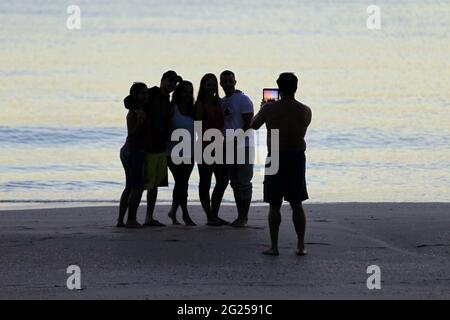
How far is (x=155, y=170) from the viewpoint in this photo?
12.7 metres

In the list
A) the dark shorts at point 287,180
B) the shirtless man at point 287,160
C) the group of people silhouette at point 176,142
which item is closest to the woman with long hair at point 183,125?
the group of people silhouette at point 176,142

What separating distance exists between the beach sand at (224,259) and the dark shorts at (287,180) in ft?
1.60

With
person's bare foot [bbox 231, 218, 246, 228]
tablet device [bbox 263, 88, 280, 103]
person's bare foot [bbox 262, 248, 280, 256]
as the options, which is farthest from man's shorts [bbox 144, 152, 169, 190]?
person's bare foot [bbox 262, 248, 280, 256]

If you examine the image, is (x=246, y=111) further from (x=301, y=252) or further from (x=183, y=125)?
(x=301, y=252)

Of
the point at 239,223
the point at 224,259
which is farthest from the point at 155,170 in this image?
the point at 224,259

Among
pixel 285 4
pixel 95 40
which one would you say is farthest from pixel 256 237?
pixel 285 4

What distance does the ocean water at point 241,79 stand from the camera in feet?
63.4

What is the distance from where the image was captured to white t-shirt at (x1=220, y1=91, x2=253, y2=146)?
1263 centimetres

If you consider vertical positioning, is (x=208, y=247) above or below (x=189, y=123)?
below

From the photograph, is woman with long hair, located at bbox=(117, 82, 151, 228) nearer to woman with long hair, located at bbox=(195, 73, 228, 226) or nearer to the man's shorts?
the man's shorts

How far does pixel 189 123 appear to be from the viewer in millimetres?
12781

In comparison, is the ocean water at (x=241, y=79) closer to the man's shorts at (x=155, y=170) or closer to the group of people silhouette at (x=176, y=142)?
the group of people silhouette at (x=176, y=142)
